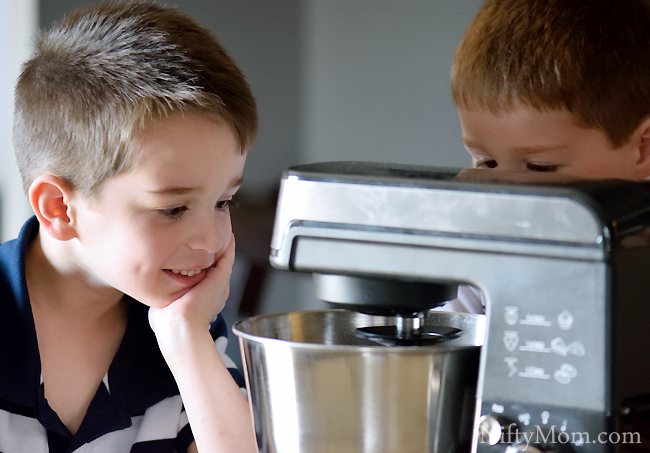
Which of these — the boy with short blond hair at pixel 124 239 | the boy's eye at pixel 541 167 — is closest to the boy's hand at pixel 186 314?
the boy with short blond hair at pixel 124 239

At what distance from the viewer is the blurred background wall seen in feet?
10.4

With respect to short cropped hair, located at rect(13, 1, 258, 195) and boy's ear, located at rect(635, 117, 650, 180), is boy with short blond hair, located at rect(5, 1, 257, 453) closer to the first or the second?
short cropped hair, located at rect(13, 1, 258, 195)

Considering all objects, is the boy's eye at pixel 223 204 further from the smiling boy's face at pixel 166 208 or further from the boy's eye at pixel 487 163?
the boy's eye at pixel 487 163

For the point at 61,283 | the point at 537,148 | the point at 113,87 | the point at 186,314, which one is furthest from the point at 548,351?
the point at 61,283

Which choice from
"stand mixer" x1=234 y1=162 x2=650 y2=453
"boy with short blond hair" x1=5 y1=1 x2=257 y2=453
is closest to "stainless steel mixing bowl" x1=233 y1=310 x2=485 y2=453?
"stand mixer" x1=234 y1=162 x2=650 y2=453

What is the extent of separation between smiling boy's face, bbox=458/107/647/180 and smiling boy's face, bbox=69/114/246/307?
349 millimetres

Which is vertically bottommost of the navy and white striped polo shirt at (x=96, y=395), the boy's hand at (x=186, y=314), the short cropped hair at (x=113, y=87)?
the navy and white striped polo shirt at (x=96, y=395)

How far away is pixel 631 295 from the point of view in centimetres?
52

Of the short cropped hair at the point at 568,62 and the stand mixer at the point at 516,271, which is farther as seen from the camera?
the short cropped hair at the point at 568,62

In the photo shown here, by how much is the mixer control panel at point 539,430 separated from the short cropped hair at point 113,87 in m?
0.60

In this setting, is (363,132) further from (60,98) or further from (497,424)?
(497,424)

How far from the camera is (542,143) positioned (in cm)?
91

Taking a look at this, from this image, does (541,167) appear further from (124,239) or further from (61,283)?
(61,283)

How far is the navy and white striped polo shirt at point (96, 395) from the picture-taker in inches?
39.3
